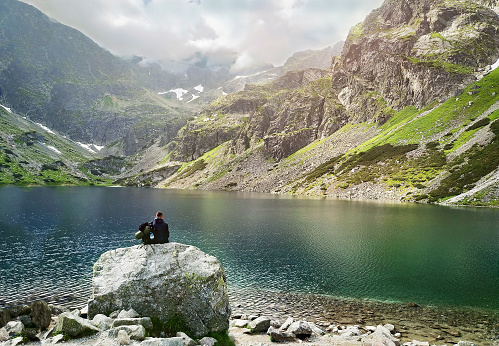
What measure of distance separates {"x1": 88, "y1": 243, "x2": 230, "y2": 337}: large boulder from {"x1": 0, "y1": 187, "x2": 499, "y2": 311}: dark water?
1413cm

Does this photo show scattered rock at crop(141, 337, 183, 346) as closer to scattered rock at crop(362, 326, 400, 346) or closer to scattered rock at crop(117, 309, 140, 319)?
scattered rock at crop(117, 309, 140, 319)

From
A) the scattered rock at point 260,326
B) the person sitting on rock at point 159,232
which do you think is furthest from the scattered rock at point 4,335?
the scattered rock at point 260,326

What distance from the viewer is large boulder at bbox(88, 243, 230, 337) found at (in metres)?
18.2

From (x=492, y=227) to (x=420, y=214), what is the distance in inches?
815

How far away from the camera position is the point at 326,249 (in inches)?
1914

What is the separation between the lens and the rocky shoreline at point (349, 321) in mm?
19828

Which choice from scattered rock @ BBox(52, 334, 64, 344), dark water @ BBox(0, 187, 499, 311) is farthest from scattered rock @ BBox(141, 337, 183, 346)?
dark water @ BBox(0, 187, 499, 311)

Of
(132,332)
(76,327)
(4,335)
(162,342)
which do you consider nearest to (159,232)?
(132,332)

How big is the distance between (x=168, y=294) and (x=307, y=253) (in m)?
32.4

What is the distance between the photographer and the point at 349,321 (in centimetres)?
2472

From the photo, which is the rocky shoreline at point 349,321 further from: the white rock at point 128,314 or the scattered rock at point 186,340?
the scattered rock at point 186,340

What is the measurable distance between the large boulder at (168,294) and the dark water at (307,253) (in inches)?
556

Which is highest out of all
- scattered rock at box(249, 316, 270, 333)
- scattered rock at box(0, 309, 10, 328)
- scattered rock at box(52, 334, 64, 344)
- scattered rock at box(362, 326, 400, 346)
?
scattered rock at box(52, 334, 64, 344)

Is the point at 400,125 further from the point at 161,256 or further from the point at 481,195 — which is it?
the point at 161,256
